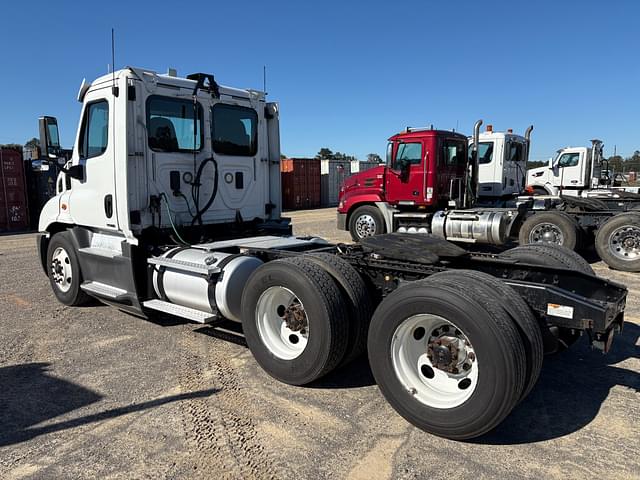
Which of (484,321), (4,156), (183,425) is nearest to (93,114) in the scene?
(183,425)

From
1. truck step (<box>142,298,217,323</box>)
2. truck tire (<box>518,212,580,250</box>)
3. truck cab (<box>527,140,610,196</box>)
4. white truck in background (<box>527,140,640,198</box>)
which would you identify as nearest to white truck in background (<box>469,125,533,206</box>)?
truck tire (<box>518,212,580,250</box>)

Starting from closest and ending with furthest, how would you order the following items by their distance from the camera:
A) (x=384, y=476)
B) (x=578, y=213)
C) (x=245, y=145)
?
(x=384, y=476)
(x=245, y=145)
(x=578, y=213)

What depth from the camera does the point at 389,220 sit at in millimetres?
12188

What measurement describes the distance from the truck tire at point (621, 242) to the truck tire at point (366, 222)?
4.96m

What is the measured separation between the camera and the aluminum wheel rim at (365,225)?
501 inches

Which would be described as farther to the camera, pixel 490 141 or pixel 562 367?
pixel 490 141

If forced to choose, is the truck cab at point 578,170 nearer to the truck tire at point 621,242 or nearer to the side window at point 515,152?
the side window at point 515,152

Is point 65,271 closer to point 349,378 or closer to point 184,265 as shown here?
point 184,265

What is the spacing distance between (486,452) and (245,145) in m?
4.91

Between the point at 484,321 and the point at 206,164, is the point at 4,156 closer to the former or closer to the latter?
the point at 206,164

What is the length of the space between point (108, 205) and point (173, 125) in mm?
1236

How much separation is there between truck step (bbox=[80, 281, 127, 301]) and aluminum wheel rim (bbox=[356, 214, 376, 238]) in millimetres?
7647

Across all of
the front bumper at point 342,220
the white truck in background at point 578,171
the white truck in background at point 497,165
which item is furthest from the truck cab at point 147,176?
the white truck in background at point 578,171

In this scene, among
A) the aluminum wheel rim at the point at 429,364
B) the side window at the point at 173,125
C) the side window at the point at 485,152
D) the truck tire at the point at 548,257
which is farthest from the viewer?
the side window at the point at 485,152
